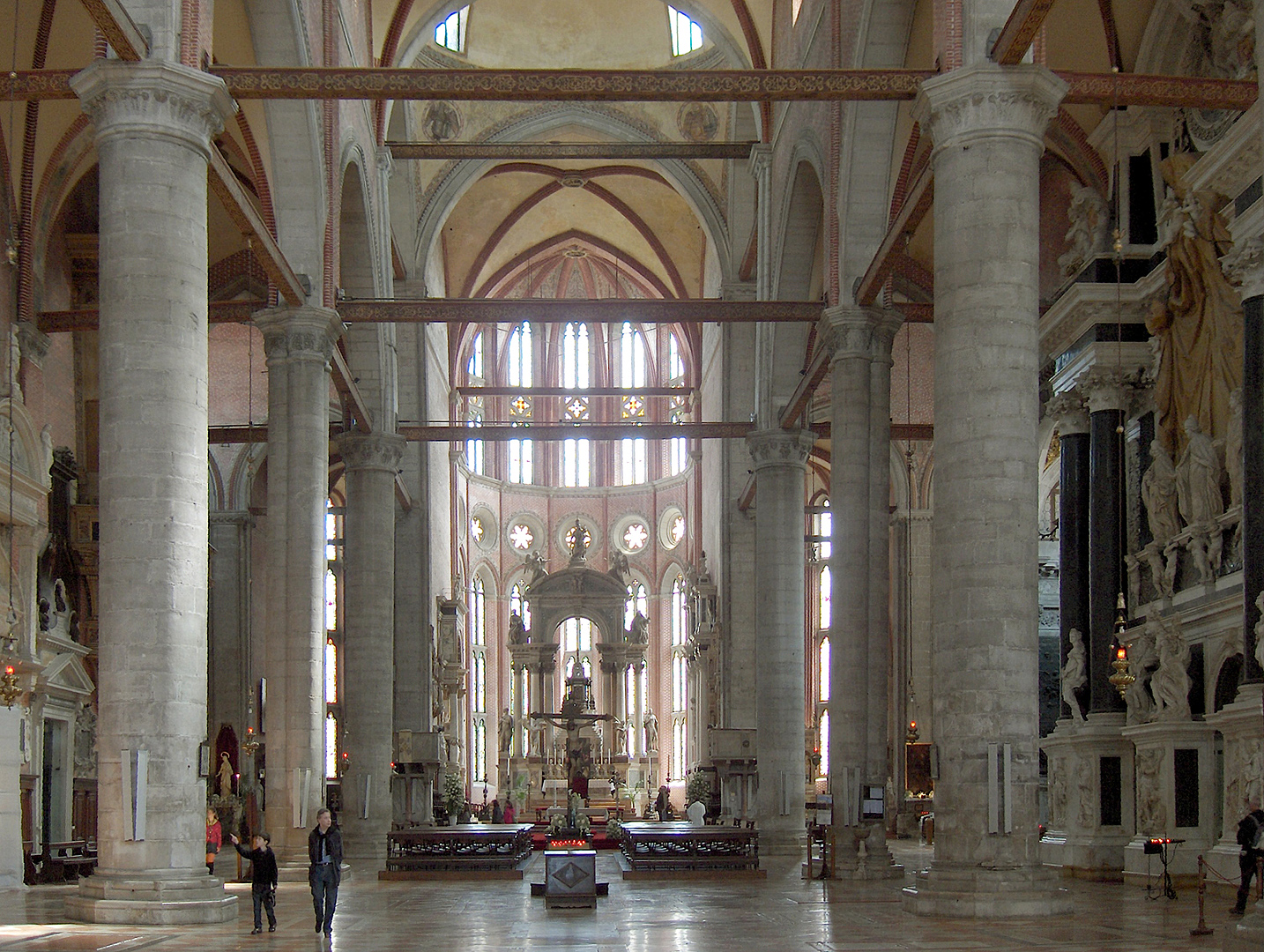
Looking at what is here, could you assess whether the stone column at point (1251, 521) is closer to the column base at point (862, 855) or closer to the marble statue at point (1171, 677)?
the marble statue at point (1171, 677)

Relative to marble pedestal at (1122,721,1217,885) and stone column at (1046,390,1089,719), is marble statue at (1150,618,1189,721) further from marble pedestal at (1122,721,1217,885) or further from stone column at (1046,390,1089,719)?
stone column at (1046,390,1089,719)

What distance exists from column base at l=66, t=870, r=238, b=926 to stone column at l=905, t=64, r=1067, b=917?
269 inches

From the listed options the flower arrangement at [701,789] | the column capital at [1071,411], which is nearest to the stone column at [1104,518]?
the column capital at [1071,411]

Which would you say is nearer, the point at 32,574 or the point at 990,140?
the point at 990,140

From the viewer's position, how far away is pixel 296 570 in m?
23.1

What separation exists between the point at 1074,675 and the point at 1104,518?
232cm

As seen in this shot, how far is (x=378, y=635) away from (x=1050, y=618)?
12.9m

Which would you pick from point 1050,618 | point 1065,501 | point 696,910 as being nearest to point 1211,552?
point 1065,501

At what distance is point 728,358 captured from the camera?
38062 millimetres

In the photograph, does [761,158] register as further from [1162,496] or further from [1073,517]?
[1162,496]

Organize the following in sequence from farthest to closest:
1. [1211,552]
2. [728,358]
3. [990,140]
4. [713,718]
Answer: [713,718], [728,358], [1211,552], [990,140]

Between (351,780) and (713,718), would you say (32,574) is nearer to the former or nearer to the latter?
(351,780)

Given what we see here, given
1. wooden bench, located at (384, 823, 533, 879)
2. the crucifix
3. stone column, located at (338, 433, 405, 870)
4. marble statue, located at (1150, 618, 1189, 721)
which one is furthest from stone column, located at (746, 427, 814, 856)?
the crucifix

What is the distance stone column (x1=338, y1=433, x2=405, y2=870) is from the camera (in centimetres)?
2900
